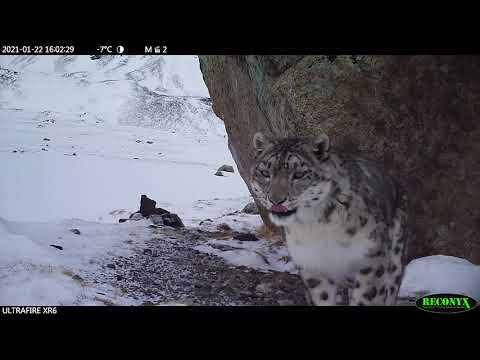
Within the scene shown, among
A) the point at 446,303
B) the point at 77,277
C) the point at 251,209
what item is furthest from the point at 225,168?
the point at 446,303

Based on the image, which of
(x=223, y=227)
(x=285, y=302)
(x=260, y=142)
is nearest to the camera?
(x=260, y=142)

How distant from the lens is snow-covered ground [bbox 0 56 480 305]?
2645 millimetres

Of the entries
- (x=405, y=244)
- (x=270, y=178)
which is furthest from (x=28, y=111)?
(x=405, y=244)

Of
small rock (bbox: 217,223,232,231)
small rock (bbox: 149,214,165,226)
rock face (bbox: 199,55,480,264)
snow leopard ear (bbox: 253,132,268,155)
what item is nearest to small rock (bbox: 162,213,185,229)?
small rock (bbox: 149,214,165,226)

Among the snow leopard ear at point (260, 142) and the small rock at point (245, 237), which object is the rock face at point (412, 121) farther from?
the small rock at point (245, 237)

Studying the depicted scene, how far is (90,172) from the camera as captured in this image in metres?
2.97

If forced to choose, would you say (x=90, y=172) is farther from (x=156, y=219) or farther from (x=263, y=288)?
(x=263, y=288)

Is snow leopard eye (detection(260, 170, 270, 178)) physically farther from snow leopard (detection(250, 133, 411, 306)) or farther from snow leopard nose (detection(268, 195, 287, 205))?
snow leopard nose (detection(268, 195, 287, 205))

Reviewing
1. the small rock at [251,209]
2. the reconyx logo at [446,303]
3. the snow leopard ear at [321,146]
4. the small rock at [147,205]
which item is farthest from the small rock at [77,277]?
the small rock at [251,209]

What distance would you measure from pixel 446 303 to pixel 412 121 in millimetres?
1142
